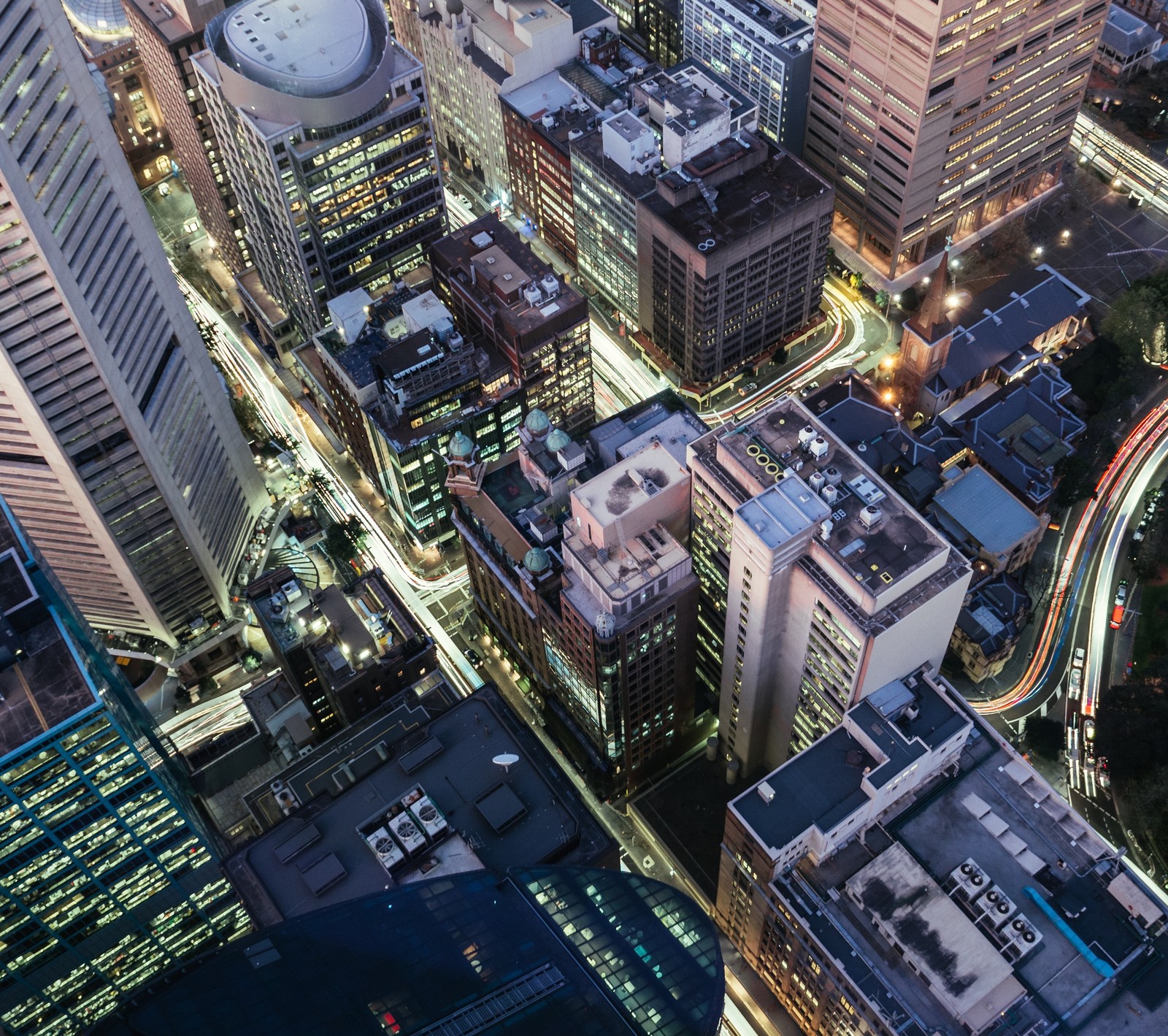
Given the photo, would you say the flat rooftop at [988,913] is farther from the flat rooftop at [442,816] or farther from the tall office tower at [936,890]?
the flat rooftop at [442,816]

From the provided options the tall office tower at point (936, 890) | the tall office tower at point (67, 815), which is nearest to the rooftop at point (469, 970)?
the tall office tower at point (67, 815)

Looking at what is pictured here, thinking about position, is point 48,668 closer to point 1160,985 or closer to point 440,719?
point 440,719

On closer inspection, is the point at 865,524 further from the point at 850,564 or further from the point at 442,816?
the point at 442,816

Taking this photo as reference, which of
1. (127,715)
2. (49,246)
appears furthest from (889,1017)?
(49,246)

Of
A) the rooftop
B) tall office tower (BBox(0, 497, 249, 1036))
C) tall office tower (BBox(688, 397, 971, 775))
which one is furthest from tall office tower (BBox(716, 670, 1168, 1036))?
tall office tower (BBox(0, 497, 249, 1036))

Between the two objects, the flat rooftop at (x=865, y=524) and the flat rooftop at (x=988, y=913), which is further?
the flat rooftop at (x=865, y=524)

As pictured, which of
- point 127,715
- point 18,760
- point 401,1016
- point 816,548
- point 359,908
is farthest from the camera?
point 816,548

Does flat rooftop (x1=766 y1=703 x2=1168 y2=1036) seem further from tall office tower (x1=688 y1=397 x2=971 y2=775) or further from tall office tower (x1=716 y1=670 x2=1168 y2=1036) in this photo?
tall office tower (x1=688 y1=397 x2=971 y2=775)
